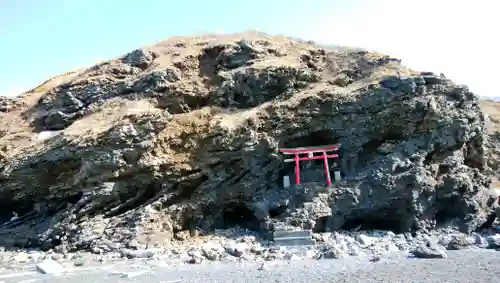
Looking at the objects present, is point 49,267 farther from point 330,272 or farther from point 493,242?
point 493,242

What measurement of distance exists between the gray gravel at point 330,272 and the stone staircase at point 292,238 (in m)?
3.54

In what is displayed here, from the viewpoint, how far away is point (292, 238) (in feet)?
73.0

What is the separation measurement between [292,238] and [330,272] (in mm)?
6204

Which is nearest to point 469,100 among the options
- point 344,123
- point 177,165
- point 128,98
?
point 344,123

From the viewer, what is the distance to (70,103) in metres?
30.2

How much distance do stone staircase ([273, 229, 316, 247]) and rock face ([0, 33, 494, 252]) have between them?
2.46ft

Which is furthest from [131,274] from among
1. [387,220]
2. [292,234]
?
[387,220]

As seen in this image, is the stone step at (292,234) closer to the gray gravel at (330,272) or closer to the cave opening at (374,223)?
the cave opening at (374,223)

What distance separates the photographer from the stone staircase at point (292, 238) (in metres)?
22.1

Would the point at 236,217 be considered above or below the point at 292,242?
above

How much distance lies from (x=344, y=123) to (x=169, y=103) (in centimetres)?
1086

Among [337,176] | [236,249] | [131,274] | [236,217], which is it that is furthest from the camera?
[236,217]

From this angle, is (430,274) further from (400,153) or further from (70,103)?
(70,103)

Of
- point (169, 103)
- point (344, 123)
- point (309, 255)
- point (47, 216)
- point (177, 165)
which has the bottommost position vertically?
point (309, 255)
